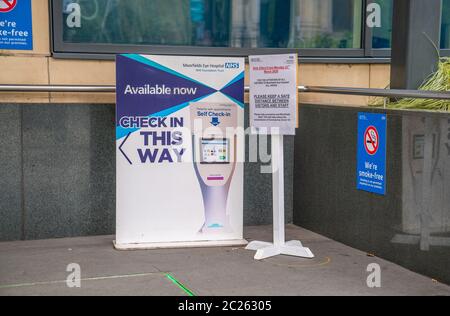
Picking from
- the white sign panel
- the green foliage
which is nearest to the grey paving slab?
the white sign panel

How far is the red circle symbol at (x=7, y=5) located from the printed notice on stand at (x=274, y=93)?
8.09ft

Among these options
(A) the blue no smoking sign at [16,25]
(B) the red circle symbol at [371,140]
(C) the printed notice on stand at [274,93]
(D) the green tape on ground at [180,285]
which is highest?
(A) the blue no smoking sign at [16,25]

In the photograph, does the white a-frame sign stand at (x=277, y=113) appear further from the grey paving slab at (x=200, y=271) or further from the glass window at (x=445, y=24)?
the glass window at (x=445, y=24)

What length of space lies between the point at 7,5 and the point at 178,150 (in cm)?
224

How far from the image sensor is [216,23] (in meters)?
8.11

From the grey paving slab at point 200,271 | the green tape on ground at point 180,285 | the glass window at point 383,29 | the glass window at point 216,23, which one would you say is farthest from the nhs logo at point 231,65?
the glass window at point 383,29

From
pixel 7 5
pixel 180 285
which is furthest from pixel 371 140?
pixel 7 5

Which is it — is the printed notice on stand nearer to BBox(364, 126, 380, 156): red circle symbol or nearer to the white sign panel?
the white sign panel

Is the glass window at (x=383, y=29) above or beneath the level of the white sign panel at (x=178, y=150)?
above

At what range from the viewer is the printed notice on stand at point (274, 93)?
21.4 ft

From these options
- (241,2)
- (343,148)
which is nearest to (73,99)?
(241,2)

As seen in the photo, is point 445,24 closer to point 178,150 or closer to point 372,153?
point 372,153

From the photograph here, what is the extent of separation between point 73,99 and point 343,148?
9.13 feet

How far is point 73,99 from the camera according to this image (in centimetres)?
746
